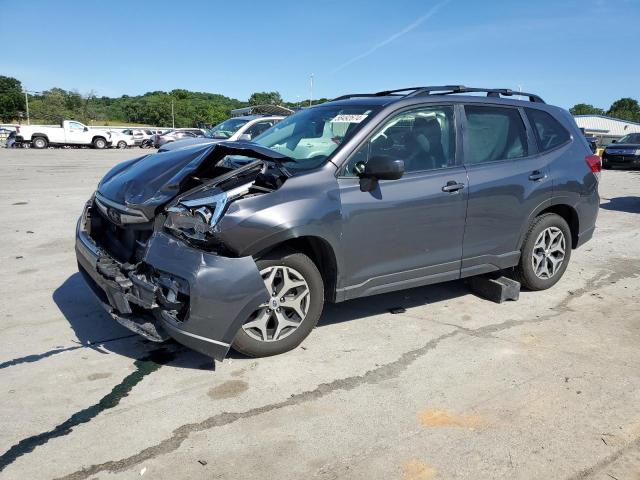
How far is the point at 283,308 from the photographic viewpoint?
379cm

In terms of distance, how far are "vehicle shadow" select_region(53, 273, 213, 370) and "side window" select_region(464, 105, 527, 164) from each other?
9.20 ft

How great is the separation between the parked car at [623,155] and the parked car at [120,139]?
2869 cm

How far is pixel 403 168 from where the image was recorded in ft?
13.1

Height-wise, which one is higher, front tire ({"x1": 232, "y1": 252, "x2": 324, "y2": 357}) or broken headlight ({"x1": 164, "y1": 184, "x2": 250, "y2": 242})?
broken headlight ({"x1": 164, "y1": 184, "x2": 250, "y2": 242})

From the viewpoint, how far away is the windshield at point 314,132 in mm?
4152

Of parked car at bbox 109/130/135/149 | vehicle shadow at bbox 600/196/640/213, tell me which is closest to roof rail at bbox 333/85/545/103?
vehicle shadow at bbox 600/196/640/213

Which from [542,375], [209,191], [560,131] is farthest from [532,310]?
[209,191]

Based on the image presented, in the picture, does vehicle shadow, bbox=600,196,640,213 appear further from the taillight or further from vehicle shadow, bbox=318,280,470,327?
vehicle shadow, bbox=318,280,470,327

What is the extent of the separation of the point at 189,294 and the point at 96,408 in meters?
0.84

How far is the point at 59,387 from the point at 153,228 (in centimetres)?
115

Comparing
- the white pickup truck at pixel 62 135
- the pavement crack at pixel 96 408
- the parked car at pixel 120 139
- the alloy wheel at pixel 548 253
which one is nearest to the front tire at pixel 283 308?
the pavement crack at pixel 96 408

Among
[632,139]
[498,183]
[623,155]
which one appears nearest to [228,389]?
[498,183]

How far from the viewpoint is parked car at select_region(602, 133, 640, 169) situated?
20953mm

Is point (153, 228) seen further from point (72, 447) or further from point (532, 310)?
point (532, 310)
